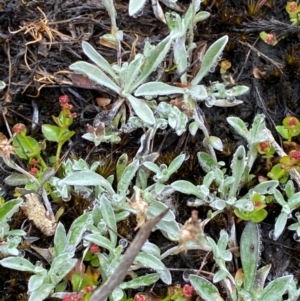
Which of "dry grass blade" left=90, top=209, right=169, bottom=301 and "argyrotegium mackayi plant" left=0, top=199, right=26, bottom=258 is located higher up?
"dry grass blade" left=90, top=209, right=169, bottom=301

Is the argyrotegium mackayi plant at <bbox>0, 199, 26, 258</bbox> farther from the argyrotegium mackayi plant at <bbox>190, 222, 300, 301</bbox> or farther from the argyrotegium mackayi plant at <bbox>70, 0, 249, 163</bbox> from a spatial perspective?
the argyrotegium mackayi plant at <bbox>190, 222, 300, 301</bbox>

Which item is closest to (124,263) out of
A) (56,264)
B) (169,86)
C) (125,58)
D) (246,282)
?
(56,264)

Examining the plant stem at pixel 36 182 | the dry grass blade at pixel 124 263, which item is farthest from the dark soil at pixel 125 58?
the dry grass blade at pixel 124 263

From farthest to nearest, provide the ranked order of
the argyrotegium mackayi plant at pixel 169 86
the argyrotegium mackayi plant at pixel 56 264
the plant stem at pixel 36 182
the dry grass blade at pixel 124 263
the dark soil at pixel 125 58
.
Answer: the dark soil at pixel 125 58 < the argyrotegium mackayi plant at pixel 169 86 < the plant stem at pixel 36 182 < the argyrotegium mackayi plant at pixel 56 264 < the dry grass blade at pixel 124 263

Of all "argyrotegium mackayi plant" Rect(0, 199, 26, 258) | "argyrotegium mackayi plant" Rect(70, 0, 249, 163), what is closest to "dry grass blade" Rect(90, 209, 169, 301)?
"argyrotegium mackayi plant" Rect(0, 199, 26, 258)

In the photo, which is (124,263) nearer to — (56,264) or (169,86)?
(56,264)

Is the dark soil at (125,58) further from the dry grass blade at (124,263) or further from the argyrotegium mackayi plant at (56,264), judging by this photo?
the dry grass blade at (124,263)

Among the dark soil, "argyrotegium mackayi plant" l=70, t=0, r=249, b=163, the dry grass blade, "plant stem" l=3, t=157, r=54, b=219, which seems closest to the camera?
the dry grass blade
